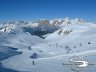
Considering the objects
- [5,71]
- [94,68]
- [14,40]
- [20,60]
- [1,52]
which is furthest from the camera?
[14,40]

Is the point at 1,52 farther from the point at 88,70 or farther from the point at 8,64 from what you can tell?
the point at 88,70

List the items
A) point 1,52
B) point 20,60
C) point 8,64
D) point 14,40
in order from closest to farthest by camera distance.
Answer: point 8,64 < point 20,60 < point 1,52 < point 14,40

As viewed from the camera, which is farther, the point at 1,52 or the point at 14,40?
the point at 14,40

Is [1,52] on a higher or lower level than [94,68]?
higher

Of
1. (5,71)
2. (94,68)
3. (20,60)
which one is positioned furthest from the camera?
(20,60)

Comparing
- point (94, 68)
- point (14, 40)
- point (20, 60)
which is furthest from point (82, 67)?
point (14, 40)

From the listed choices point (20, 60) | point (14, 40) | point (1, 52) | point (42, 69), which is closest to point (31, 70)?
point (42, 69)

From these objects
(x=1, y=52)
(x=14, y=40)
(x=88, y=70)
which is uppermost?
(x=14, y=40)

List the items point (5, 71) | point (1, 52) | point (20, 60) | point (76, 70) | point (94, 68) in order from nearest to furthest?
1. point (76, 70)
2. point (94, 68)
3. point (5, 71)
4. point (20, 60)
5. point (1, 52)

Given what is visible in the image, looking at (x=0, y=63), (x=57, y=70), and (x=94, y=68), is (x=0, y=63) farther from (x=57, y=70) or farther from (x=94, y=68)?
(x=94, y=68)
